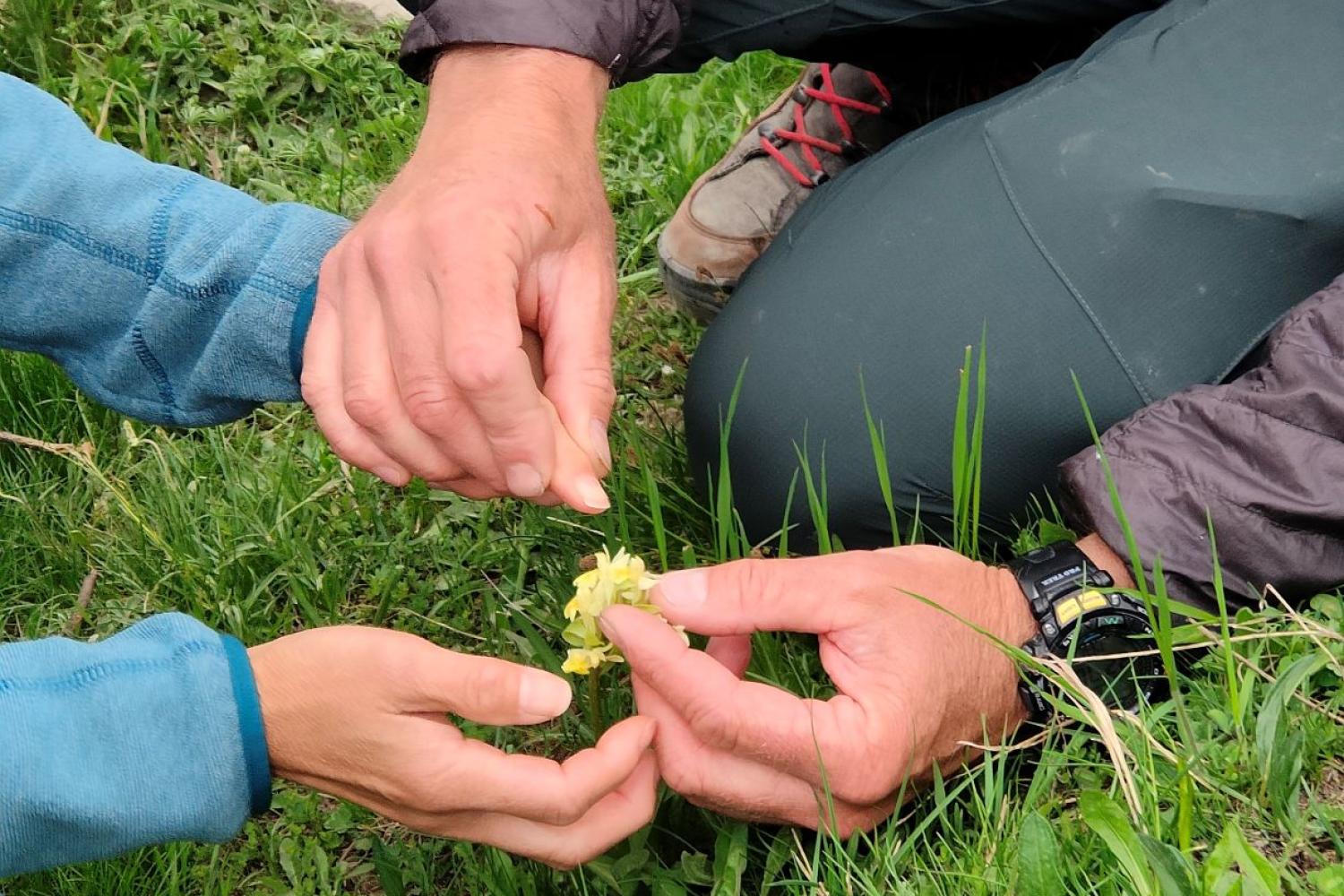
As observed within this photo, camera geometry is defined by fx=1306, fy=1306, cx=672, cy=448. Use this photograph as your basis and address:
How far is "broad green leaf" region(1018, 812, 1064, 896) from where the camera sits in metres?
1.13

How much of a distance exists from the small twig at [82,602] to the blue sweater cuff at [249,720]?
2.47 feet

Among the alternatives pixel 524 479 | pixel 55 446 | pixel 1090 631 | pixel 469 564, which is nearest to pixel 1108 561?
pixel 1090 631

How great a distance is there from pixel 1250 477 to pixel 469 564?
107 cm

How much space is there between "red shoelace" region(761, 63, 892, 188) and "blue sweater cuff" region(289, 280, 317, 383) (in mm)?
1056

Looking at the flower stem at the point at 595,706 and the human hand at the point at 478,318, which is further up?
the human hand at the point at 478,318

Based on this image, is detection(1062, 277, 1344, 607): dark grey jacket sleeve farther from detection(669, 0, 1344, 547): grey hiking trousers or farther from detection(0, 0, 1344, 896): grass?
detection(669, 0, 1344, 547): grey hiking trousers

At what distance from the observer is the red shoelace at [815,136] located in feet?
7.85

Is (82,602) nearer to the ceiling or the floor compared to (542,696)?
nearer to the floor

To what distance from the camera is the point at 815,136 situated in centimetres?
245

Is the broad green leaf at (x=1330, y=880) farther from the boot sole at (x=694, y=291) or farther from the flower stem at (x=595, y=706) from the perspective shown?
the boot sole at (x=694, y=291)

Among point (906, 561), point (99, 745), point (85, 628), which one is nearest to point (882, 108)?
point (906, 561)

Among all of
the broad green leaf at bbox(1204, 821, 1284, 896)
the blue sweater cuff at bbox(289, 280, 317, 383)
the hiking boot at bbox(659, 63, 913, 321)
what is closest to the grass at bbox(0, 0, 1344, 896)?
the broad green leaf at bbox(1204, 821, 1284, 896)

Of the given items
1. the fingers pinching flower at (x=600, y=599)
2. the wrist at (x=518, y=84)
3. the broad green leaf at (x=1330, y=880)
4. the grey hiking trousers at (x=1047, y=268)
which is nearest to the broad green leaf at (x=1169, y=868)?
the broad green leaf at (x=1330, y=880)

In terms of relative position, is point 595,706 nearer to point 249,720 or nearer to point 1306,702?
point 249,720
